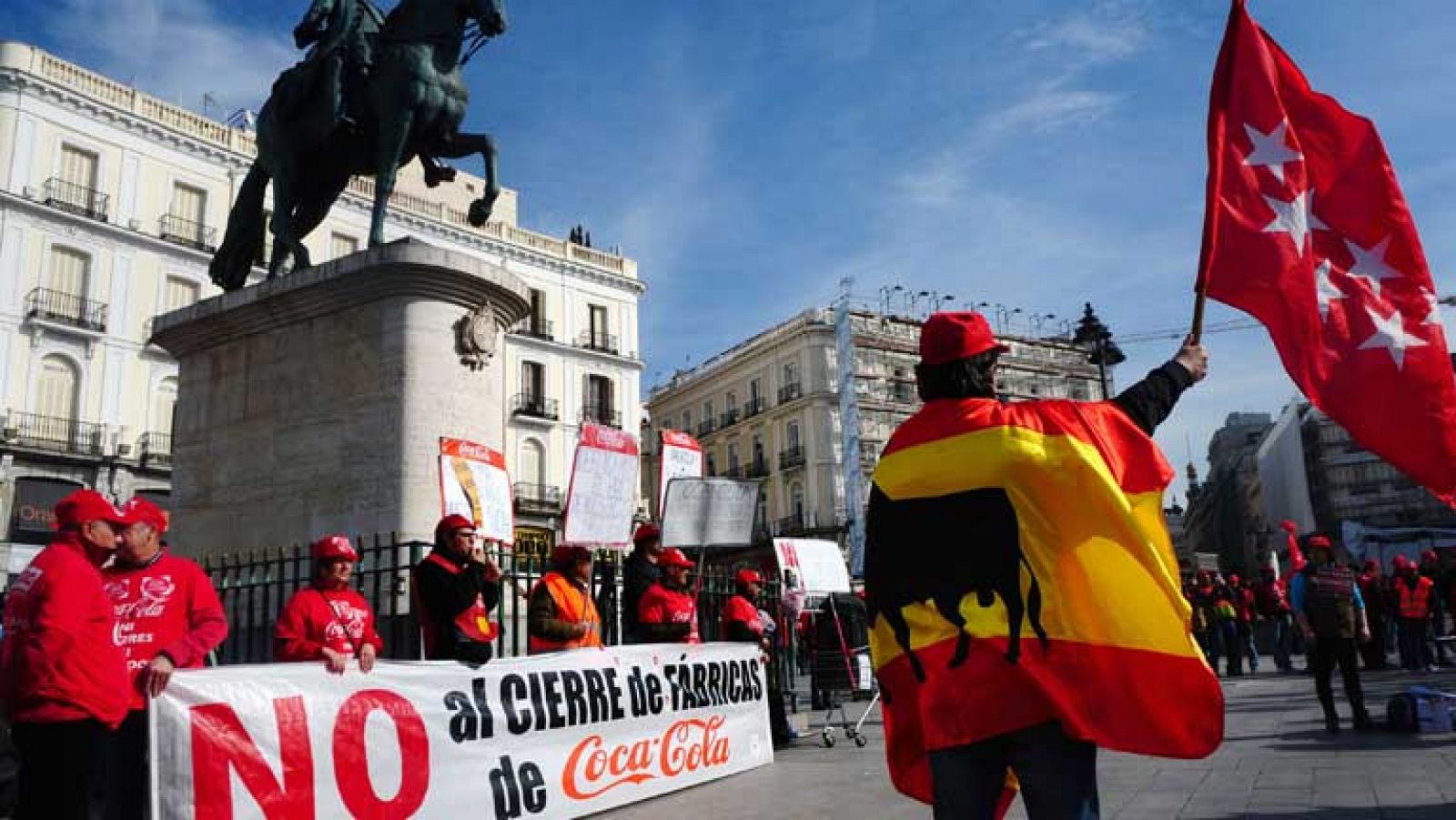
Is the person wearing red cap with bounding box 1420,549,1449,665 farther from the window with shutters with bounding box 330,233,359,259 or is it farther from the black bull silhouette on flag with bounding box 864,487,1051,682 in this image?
the window with shutters with bounding box 330,233,359,259

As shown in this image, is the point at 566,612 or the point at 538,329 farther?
the point at 538,329

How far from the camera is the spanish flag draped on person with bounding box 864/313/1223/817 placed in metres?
2.36

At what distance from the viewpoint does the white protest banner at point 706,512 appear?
8391mm

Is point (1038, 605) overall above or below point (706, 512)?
below

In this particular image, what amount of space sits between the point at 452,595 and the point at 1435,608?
1840cm

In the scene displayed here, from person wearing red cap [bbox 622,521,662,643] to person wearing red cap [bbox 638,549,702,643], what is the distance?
7 cm

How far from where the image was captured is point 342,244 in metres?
36.1

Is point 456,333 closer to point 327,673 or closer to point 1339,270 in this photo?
point 327,673

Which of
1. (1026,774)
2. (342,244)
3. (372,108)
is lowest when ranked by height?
(1026,774)

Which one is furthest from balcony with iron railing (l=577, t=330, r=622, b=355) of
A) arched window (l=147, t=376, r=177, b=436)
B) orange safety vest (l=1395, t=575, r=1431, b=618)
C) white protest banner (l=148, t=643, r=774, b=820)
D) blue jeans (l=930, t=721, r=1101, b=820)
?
blue jeans (l=930, t=721, r=1101, b=820)

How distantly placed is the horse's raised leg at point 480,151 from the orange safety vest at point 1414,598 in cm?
1330

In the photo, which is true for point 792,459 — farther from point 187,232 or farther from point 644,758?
point 644,758

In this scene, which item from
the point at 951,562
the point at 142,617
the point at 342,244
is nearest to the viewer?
the point at 951,562

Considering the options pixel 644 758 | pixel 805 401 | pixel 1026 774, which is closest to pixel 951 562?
pixel 1026 774
